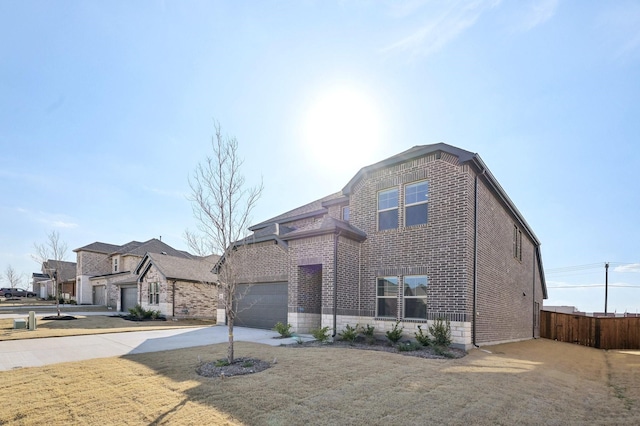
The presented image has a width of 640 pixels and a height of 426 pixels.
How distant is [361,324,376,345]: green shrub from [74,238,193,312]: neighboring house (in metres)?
28.6

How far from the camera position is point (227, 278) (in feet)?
26.3

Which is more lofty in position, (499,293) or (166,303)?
(499,293)

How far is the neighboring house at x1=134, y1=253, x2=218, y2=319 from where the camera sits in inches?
946

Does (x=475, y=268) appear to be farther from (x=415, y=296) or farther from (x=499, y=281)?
(x=499, y=281)

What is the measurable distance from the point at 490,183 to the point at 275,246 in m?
9.51

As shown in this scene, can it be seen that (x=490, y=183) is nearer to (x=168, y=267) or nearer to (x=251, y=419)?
(x=251, y=419)

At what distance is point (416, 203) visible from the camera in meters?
12.8

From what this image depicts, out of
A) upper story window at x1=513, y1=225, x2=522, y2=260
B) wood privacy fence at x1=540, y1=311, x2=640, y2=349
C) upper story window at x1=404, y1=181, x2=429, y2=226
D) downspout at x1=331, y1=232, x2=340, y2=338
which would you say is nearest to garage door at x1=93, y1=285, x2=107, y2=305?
downspout at x1=331, y1=232, x2=340, y2=338

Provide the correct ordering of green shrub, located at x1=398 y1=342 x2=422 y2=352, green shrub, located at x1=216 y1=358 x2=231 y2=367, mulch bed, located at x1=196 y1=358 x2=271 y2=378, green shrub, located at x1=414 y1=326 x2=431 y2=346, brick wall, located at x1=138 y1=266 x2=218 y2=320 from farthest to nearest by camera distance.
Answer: brick wall, located at x1=138 y1=266 x2=218 y2=320 < green shrub, located at x1=414 y1=326 x2=431 y2=346 < green shrub, located at x1=398 y1=342 x2=422 y2=352 < green shrub, located at x1=216 y1=358 x2=231 y2=367 < mulch bed, located at x1=196 y1=358 x2=271 y2=378

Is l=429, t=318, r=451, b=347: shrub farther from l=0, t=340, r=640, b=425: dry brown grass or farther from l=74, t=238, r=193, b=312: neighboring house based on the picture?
l=74, t=238, r=193, b=312: neighboring house

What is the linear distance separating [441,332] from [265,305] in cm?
865

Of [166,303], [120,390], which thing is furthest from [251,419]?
[166,303]

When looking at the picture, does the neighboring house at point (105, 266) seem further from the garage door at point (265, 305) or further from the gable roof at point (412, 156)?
the gable roof at point (412, 156)

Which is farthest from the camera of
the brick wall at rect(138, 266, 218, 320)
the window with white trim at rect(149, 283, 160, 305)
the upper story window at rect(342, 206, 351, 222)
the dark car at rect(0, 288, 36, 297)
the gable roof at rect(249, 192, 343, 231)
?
the dark car at rect(0, 288, 36, 297)
